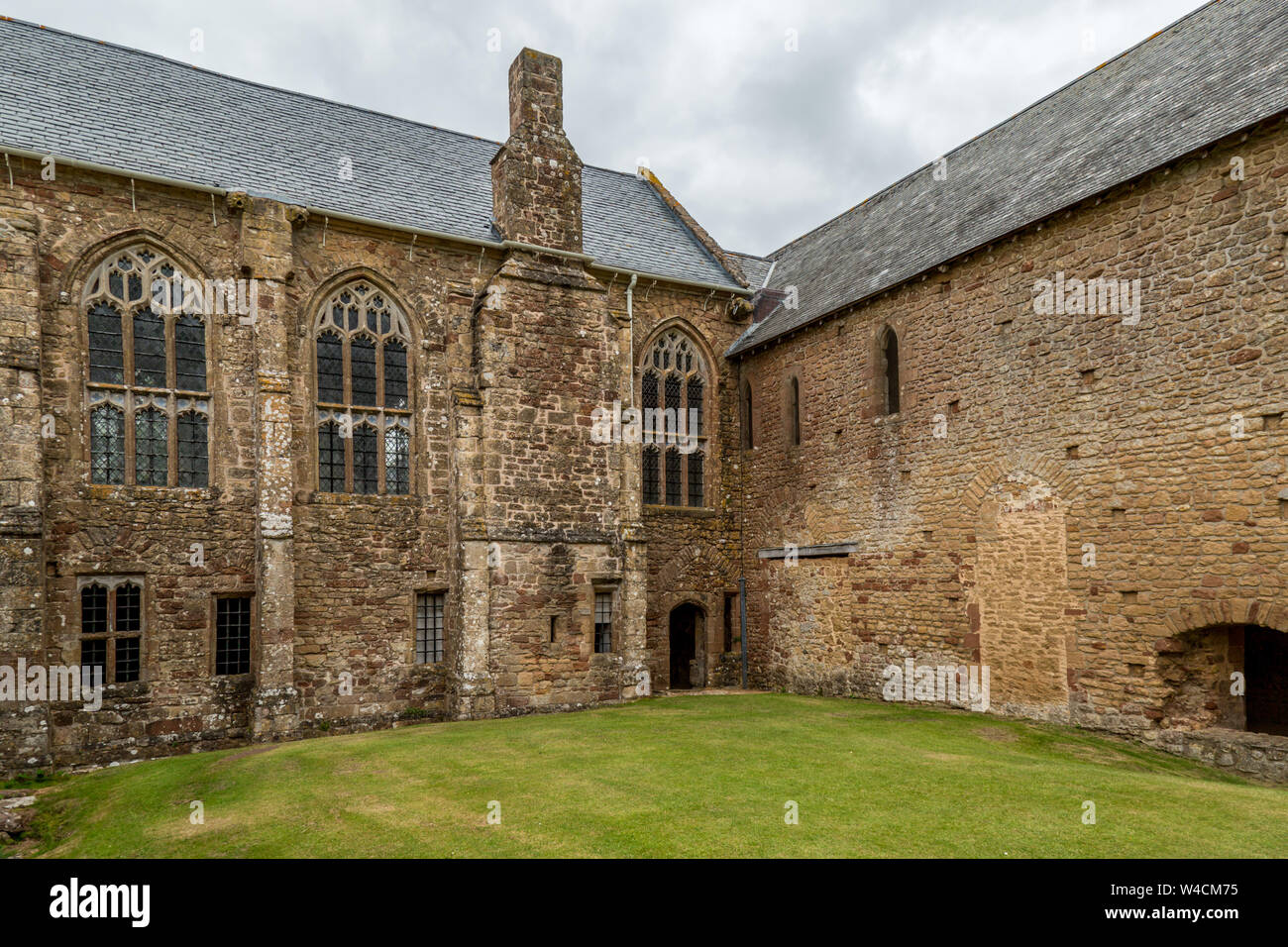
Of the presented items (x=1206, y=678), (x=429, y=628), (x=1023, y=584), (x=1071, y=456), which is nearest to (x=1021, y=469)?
(x=1071, y=456)

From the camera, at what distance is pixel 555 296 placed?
17.3 meters

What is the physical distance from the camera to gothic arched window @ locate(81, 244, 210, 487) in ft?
45.5

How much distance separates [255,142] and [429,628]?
1044cm

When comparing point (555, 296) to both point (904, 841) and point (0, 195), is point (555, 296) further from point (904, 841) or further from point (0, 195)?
point (904, 841)

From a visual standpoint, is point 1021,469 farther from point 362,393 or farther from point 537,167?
point 362,393

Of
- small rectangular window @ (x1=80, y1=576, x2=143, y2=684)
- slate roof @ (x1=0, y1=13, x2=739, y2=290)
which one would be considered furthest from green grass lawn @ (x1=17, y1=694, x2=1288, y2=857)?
slate roof @ (x1=0, y1=13, x2=739, y2=290)

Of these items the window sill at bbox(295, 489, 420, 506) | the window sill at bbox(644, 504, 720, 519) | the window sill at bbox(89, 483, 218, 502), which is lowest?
the window sill at bbox(644, 504, 720, 519)

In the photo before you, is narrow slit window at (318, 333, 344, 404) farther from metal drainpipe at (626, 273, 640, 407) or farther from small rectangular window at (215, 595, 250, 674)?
metal drainpipe at (626, 273, 640, 407)

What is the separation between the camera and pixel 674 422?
20.2 meters

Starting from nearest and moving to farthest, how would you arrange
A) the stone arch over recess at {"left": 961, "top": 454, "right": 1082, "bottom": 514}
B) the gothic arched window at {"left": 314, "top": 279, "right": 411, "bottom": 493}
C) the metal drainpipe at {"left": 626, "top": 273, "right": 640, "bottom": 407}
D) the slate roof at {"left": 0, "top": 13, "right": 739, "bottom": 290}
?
1. the stone arch over recess at {"left": 961, "top": 454, "right": 1082, "bottom": 514}
2. the slate roof at {"left": 0, "top": 13, "right": 739, "bottom": 290}
3. the gothic arched window at {"left": 314, "top": 279, "right": 411, "bottom": 493}
4. the metal drainpipe at {"left": 626, "top": 273, "right": 640, "bottom": 407}

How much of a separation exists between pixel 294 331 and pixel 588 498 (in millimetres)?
6501

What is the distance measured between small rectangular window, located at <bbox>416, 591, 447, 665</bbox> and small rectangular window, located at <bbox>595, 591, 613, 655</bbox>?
3.21 metres

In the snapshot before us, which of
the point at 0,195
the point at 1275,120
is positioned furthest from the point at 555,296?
the point at 1275,120
